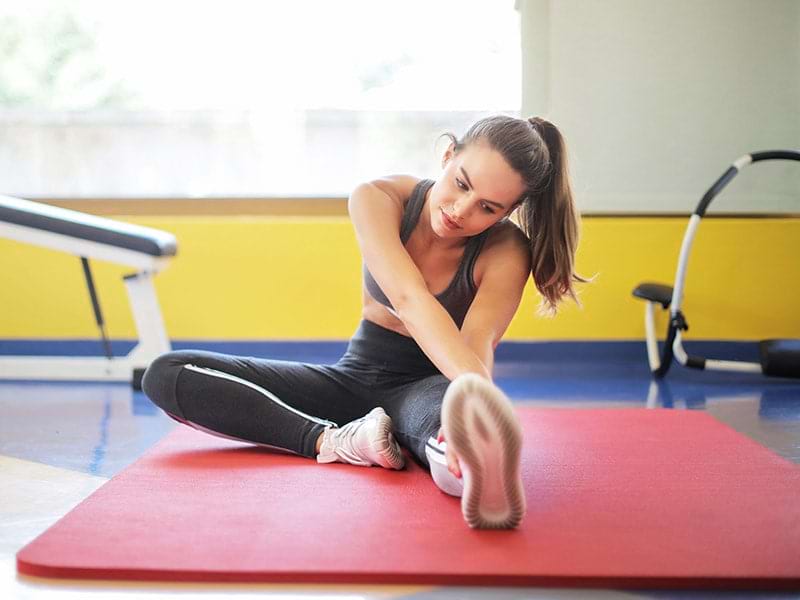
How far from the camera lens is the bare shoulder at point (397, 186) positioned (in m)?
1.87

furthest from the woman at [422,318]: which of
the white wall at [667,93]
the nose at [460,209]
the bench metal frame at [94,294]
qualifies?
the white wall at [667,93]

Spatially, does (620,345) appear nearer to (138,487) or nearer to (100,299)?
(100,299)

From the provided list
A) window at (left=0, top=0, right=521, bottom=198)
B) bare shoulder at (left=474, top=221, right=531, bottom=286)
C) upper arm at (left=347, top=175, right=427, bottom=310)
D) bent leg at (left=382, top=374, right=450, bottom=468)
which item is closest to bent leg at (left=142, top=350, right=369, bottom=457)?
bent leg at (left=382, top=374, right=450, bottom=468)

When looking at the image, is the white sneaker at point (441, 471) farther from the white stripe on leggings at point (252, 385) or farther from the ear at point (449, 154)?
the ear at point (449, 154)

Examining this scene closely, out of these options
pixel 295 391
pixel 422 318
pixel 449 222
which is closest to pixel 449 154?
pixel 449 222

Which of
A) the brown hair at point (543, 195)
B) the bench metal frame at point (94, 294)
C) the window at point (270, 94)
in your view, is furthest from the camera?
the window at point (270, 94)

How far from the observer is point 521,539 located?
135 cm

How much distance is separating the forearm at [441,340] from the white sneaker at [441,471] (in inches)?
4.8

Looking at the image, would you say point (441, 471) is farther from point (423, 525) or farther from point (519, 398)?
point (519, 398)

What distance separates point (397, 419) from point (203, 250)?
1.89m

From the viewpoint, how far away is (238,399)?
1.82 m

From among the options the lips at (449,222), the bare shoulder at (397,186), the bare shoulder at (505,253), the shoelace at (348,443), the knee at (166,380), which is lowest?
the shoelace at (348,443)

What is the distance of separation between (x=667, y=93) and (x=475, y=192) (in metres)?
2.09

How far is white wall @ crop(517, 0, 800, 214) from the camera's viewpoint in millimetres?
3381
